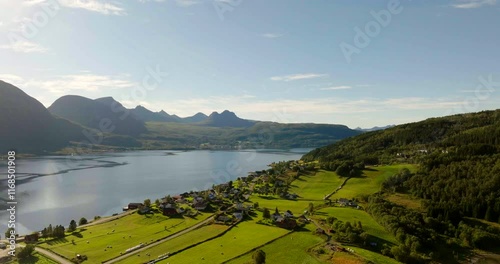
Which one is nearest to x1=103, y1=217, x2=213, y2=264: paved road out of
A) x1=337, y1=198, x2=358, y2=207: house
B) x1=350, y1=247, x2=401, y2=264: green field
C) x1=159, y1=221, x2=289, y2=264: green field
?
x1=159, y1=221, x2=289, y2=264: green field

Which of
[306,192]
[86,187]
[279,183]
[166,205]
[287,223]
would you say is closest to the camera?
[287,223]

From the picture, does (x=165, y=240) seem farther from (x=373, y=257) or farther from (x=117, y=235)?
(x=373, y=257)

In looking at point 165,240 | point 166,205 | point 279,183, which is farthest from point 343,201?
point 165,240

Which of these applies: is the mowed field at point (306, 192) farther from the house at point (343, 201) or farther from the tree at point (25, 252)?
the tree at point (25, 252)

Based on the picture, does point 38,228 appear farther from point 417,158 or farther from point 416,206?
point 417,158

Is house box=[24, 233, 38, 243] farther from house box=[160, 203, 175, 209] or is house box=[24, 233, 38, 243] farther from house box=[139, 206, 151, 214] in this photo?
house box=[160, 203, 175, 209]

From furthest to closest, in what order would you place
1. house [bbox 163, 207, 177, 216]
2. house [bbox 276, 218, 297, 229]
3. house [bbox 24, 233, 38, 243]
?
house [bbox 163, 207, 177, 216]
house [bbox 276, 218, 297, 229]
house [bbox 24, 233, 38, 243]

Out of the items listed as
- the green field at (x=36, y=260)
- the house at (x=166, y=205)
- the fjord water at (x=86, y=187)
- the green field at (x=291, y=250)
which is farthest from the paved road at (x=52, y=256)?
the house at (x=166, y=205)
